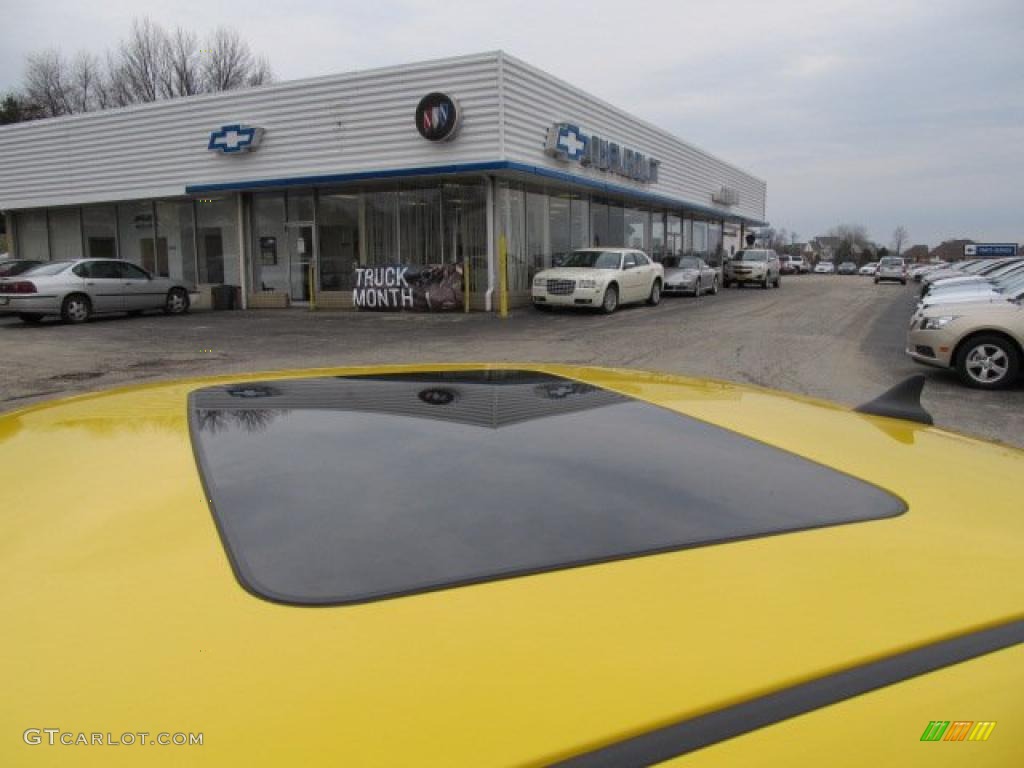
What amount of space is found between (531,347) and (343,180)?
413 inches

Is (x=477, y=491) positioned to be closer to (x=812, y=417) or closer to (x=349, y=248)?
(x=812, y=417)

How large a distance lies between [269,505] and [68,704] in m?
0.51

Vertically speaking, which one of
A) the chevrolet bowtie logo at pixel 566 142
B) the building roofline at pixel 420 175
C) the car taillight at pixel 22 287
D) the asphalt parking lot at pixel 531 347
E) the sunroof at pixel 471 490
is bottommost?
the asphalt parking lot at pixel 531 347

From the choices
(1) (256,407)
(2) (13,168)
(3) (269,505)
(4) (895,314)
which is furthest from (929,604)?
(2) (13,168)

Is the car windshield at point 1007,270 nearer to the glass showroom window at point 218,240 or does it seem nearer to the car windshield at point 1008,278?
the car windshield at point 1008,278

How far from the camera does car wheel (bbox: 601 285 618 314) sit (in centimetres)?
1929

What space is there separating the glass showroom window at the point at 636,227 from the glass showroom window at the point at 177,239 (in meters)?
15.9

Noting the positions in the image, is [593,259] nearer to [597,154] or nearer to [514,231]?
[514,231]

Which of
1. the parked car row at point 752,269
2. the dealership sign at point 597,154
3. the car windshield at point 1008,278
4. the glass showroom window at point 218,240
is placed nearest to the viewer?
the car windshield at point 1008,278

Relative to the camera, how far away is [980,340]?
29.8 feet

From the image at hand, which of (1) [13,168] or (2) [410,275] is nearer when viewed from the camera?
(2) [410,275]

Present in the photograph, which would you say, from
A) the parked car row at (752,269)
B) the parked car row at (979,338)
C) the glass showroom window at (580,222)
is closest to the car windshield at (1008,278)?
the parked car row at (979,338)

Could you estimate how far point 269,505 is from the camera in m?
1.36

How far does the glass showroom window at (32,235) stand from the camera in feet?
92.0
